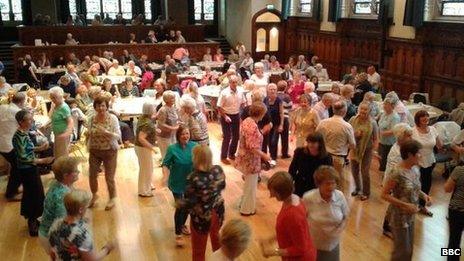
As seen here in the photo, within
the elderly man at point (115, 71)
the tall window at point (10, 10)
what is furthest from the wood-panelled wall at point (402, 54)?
the tall window at point (10, 10)

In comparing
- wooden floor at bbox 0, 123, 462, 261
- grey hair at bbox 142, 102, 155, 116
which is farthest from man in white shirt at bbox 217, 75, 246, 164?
grey hair at bbox 142, 102, 155, 116

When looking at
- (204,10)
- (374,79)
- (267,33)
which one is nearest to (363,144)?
(374,79)

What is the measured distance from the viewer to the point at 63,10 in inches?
829

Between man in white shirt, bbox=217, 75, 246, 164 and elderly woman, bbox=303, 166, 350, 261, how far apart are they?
169 inches

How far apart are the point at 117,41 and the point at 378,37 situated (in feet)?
33.6

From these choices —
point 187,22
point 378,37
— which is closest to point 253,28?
point 187,22

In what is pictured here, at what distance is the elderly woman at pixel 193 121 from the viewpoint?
615cm

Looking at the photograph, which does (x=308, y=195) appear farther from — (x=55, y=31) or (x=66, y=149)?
(x=55, y=31)

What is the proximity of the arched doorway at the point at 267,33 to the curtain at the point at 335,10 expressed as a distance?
3.79m

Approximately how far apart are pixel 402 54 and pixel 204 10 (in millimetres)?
12155

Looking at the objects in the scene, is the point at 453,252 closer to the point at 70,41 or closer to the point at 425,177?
the point at 425,177

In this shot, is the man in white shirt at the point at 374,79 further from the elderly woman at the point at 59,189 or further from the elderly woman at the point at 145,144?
the elderly woman at the point at 59,189

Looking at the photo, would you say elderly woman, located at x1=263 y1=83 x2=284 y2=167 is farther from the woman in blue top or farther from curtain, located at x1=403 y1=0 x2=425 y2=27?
curtain, located at x1=403 y1=0 x2=425 y2=27

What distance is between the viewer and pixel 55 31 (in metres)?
17.5
